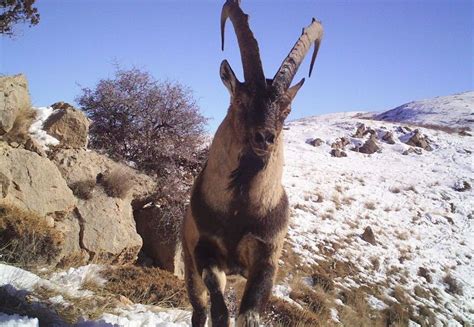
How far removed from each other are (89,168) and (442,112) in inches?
2347

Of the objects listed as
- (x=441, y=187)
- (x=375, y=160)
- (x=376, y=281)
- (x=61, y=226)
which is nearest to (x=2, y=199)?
(x=61, y=226)

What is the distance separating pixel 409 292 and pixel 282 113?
38.6ft

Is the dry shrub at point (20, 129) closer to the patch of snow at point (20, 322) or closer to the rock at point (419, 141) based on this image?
the patch of snow at point (20, 322)

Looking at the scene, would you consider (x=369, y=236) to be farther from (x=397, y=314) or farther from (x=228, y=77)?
(x=228, y=77)

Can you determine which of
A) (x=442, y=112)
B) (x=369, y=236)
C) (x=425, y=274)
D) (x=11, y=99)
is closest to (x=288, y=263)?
(x=369, y=236)

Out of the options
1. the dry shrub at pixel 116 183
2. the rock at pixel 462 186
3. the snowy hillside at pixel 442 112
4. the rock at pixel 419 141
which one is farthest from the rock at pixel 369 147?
the dry shrub at pixel 116 183

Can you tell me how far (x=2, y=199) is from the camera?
291 inches

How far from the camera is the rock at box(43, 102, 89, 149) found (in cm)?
984

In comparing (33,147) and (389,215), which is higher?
(33,147)

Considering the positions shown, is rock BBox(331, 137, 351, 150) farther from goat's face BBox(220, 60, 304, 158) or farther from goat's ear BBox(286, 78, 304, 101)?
goat's face BBox(220, 60, 304, 158)

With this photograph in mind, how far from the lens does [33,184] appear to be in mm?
8078

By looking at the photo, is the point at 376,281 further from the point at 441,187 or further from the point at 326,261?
the point at 441,187

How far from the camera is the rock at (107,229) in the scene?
345 inches

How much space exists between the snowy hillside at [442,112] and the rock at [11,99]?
4976 centimetres
